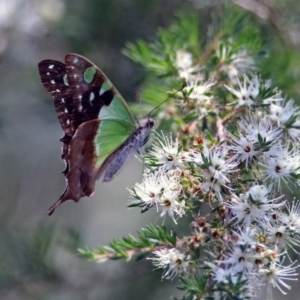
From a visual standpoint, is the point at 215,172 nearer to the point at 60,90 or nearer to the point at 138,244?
the point at 138,244

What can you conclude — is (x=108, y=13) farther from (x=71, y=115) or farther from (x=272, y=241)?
(x=272, y=241)

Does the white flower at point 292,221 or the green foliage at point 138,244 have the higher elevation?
the white flower at point 292,221

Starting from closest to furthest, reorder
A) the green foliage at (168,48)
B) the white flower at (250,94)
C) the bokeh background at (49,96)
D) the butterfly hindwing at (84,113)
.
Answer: the white flower at (250,94), the butterfly hindwing at (84,113), the green foliage at (168,48), the bokeh background at (49,96)

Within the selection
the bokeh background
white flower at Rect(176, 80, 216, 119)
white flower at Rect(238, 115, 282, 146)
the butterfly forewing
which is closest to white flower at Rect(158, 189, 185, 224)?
white flower at Rect(238, 115, 282, 146)

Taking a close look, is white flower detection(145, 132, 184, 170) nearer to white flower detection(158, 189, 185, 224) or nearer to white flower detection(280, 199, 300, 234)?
white flower detection(158, 189, 185, 224)

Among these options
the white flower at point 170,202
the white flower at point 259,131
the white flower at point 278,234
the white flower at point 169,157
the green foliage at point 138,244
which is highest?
the white flower at point 259,131

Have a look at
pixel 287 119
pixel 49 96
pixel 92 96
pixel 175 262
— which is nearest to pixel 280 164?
pixel 287 119

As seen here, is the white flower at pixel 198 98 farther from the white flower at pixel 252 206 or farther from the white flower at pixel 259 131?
the white flower at pixel 252 206

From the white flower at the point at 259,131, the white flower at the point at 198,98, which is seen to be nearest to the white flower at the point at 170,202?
the white flower at the point at 259,131

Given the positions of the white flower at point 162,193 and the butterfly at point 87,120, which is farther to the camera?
the butterfly at point 87,120
